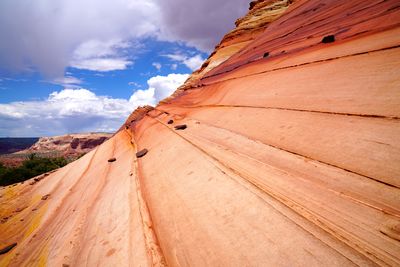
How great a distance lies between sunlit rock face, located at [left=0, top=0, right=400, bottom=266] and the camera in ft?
4.38

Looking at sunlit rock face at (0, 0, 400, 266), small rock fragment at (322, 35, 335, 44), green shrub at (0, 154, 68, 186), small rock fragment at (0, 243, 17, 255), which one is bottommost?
green shrub at (0, 154, 68, 186)

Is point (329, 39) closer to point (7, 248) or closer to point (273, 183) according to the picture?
point (273, 183)

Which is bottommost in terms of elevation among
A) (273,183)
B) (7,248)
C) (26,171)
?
(26,171)

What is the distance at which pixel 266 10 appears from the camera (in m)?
13.2

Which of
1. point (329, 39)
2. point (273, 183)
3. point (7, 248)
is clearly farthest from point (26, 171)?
point (273, 183)

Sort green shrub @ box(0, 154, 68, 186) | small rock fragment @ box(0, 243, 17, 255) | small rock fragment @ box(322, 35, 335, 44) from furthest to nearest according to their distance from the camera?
green shrub @ box(0, 154, 68, 186)
small rock fragment @ box(322, 35, 335, 44)
small rock fragment @ box(0, 243, 17, 255)

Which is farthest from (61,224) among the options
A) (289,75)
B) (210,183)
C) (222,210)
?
A: (289,75)

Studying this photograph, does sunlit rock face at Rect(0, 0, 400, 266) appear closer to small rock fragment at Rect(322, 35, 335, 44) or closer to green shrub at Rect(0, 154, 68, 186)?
small rock fragment at Rect(322, 35, 335, 44)

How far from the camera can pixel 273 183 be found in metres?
1.84

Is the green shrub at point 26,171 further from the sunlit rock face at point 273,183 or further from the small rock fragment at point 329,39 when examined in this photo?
the small rock fragment at point 329,39

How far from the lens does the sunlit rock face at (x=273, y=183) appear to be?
4.38 ft

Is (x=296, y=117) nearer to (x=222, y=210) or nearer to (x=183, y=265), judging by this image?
(x=222, y=210)

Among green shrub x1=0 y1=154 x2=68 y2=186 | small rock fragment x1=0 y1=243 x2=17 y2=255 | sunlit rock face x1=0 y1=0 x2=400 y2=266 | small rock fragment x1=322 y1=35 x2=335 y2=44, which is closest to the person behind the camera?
sunlit rock face x1=0 y1=0 x2=400 y2=266

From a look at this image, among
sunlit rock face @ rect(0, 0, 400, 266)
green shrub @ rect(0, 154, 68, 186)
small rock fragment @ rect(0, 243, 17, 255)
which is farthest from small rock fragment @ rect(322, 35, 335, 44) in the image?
green shrub @ rect(0, 154, 68, 186)
